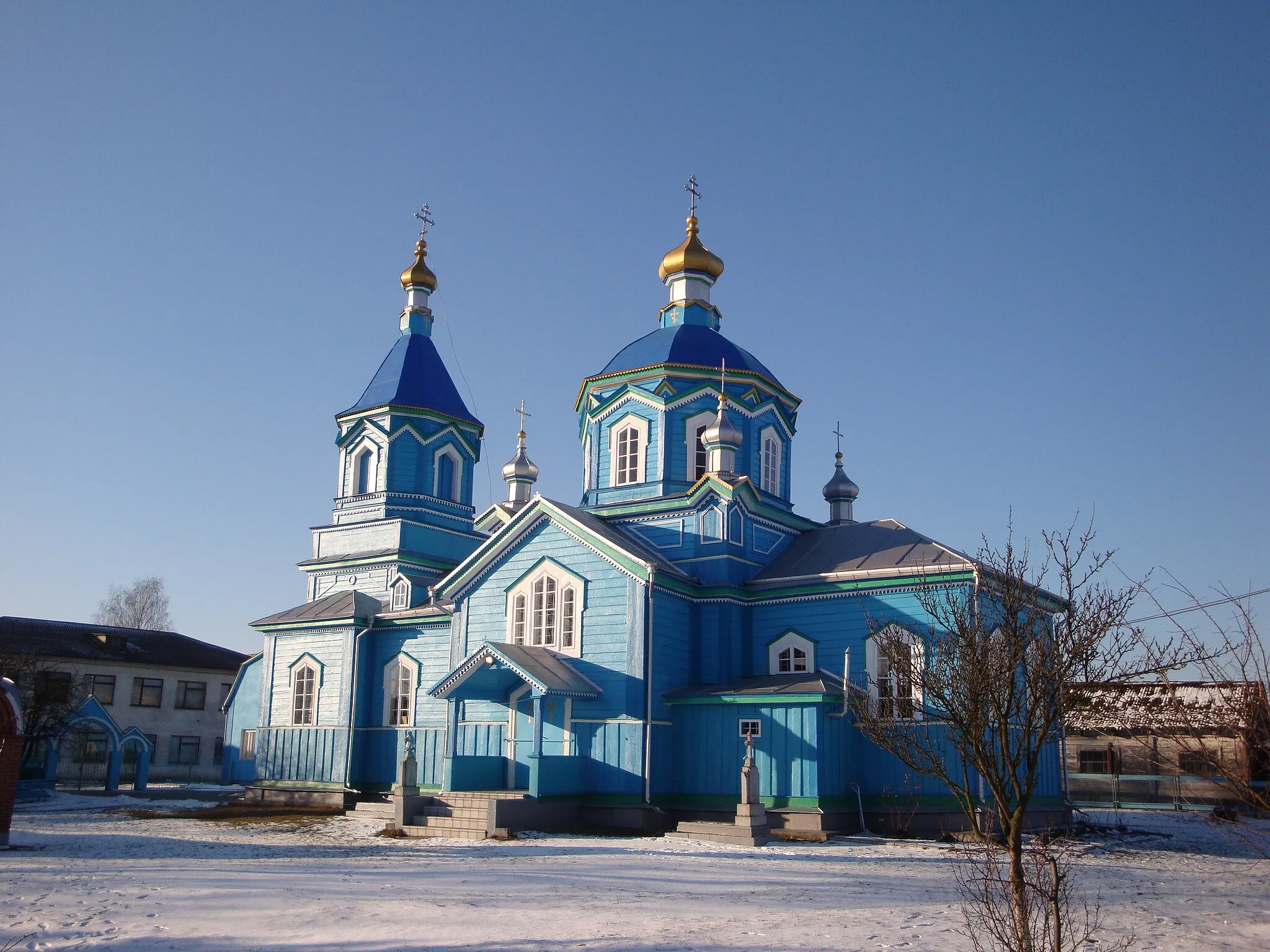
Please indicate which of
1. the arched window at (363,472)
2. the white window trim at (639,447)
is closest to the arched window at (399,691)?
the arched window at (363,472)

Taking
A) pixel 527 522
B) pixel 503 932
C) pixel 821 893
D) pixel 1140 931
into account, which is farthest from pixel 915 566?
pixel 503 932

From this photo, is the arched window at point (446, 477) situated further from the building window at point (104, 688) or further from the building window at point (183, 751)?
the building window at point (183, 751)

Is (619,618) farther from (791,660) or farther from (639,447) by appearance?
(639,447)

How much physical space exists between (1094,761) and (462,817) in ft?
58.0

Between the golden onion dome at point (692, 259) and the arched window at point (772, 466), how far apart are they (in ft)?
12.7

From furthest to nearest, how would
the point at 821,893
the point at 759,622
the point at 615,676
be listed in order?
the point at 759,622 → the point at 615,676 → the point at 821,893

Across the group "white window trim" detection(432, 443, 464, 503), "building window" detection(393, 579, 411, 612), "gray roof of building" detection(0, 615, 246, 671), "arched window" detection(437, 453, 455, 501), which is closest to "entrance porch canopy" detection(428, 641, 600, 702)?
"building window" detection(393, 579, 411, 612)

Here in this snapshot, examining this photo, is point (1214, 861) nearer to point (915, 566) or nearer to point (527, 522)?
point (915, 566)

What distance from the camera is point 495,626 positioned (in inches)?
770

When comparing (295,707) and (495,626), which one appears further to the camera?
(295,707)

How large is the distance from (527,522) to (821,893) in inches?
408

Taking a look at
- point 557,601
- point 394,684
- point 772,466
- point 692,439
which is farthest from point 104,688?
point 772,466

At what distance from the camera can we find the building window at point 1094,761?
27.6 meters

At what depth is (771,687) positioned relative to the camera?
17.1m
